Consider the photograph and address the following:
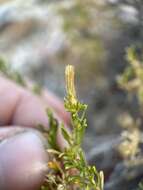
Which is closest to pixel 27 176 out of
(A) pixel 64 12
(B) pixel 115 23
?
(B) pixel 115 23

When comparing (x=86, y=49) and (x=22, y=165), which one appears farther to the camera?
(x=86, y=49)

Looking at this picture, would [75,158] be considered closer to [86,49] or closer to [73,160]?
[73,160]

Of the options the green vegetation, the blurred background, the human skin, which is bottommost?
the blurred background

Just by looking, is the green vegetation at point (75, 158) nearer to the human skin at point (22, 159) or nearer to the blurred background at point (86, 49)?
the human skin at point (22, 159)

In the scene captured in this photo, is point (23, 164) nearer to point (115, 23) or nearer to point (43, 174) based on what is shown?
point (43, 174)

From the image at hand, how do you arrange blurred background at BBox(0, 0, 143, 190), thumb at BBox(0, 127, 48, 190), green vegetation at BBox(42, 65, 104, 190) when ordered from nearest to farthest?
green vegetation at BBox(42, 65, 104, 190)
thumb at BBox(0, 127, 48, 190)
blurred background at BBox(0, 0, 143, 190)

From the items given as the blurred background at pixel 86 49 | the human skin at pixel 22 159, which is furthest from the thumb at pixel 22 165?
the blurred background at pixel 86 49

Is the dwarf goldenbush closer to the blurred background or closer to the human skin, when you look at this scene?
the human skin

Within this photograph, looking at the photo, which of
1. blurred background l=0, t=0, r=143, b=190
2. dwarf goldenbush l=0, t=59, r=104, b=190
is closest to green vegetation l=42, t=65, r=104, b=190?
dwarf goldenbush l=0, t=59, r=104, b=190

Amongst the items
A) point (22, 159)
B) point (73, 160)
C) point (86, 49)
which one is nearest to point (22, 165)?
point (22, 159)
